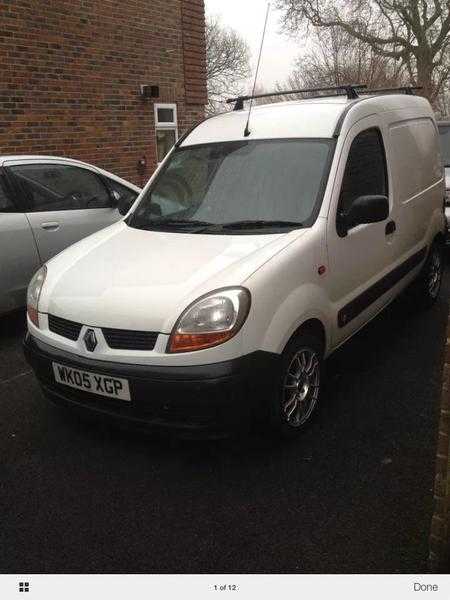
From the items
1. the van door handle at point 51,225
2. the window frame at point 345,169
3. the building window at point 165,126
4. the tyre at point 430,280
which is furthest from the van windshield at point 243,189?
the building window at point 165,126

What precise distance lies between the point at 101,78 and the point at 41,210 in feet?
14.6

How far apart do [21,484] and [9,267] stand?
2307 mm

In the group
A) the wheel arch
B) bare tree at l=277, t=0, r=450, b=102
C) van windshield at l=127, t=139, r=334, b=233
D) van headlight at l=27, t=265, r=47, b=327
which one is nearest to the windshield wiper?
van windshield at l=127, t=139, r=334, b=233

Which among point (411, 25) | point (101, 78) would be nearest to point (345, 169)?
point (101, 78)

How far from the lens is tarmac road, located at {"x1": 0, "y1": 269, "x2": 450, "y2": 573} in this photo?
2287 mm

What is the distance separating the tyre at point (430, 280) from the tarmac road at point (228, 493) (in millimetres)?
1476

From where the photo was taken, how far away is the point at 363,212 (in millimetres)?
3268

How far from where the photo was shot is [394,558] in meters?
2.23

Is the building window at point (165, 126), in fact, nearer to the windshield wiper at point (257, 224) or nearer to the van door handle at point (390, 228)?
the van door handle at point (390, 228)

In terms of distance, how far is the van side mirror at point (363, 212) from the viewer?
10.7 feet

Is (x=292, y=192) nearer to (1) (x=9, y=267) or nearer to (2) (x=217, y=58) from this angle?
(1) (x=9, y=267)

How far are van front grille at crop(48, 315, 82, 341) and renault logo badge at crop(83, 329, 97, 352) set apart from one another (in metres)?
0.09

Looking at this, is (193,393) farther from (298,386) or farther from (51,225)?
(51,225)

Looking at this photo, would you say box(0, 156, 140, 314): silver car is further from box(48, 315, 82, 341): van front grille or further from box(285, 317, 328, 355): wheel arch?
box(285, 317, 328, 355): wheel arch
